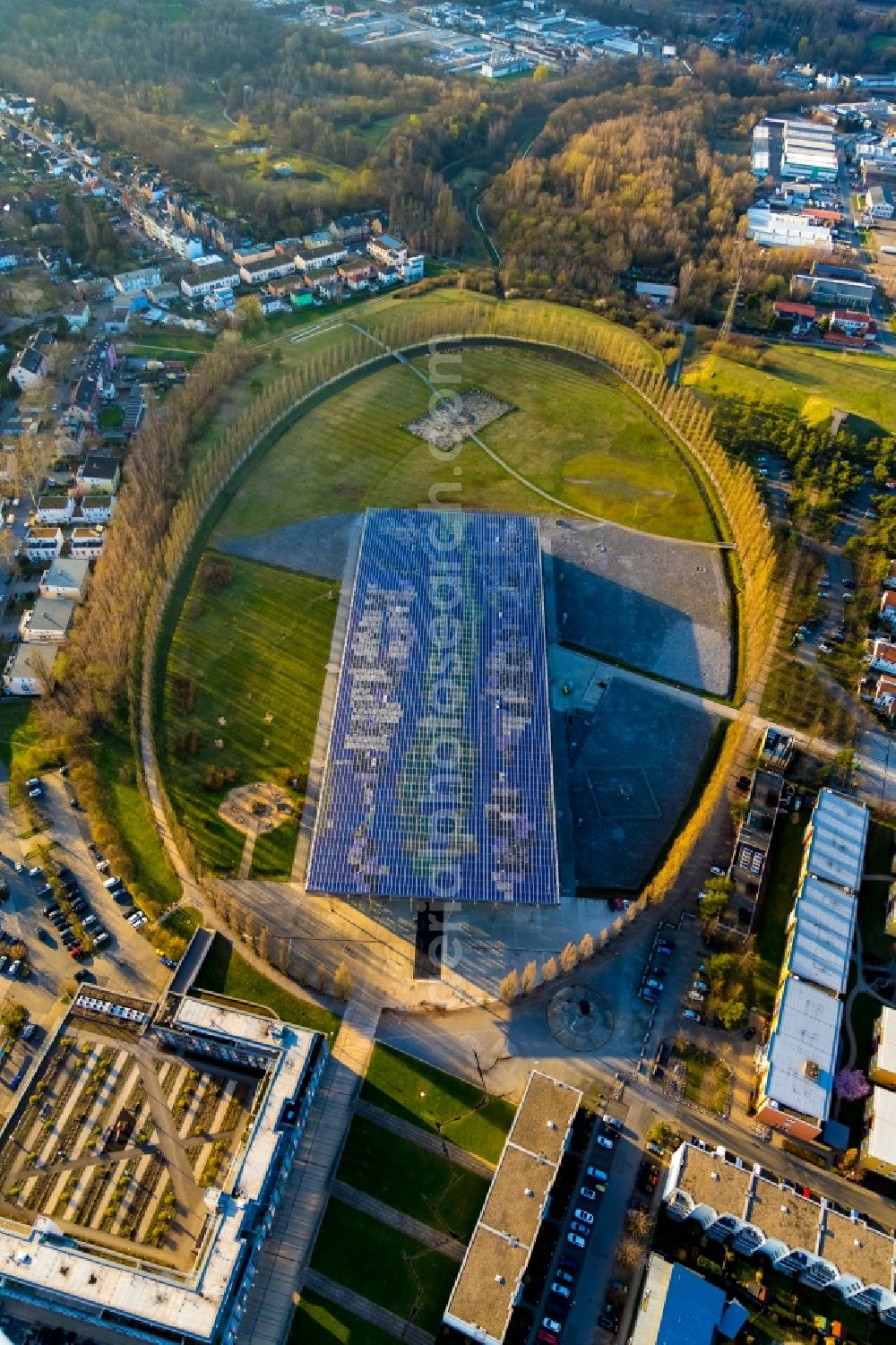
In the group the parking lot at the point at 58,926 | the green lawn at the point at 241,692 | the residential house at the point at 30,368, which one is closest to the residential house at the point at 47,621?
the green lawn at the point at 241,692

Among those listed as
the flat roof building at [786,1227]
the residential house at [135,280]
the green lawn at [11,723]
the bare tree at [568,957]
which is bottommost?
the flat roof building at [786,1227]

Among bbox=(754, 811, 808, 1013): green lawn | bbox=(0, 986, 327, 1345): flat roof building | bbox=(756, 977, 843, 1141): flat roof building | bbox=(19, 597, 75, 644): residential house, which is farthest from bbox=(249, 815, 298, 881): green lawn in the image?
bbox=(756, 977, 843, 1141): flat roof building

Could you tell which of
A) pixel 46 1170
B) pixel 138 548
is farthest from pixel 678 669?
pixel 46 1170

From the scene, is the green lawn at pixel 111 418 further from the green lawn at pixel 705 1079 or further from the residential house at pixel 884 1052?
the residential house at pixel 884 1052

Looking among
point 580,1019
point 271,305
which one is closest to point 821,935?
point 580,1019

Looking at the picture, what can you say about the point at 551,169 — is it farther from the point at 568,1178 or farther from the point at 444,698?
the point at 568,1178

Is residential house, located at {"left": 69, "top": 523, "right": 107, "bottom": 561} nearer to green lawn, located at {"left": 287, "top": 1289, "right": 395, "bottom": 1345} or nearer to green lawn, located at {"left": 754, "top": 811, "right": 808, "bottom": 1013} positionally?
green lawn, located at {"left": 287, "top": 1289, "right": 395, "bottom": 1345}
